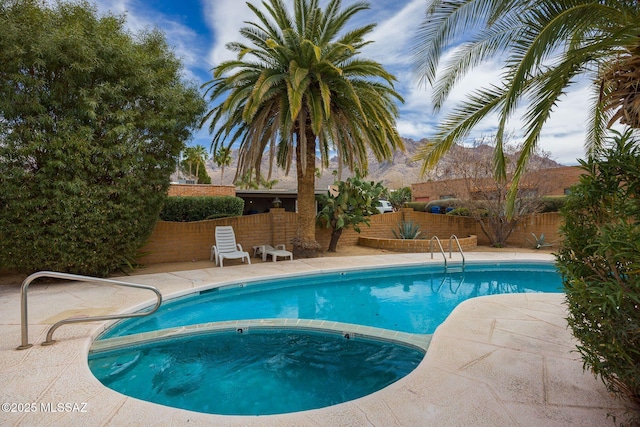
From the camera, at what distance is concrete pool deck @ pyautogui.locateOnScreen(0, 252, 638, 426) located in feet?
8.31

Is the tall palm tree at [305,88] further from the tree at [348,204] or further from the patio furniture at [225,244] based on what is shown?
the patio furniture at [225,244]

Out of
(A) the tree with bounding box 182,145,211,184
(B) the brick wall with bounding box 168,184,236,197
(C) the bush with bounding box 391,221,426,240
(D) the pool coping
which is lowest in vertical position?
(D) the pool coping

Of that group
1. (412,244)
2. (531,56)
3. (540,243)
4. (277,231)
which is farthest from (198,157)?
(531,56)

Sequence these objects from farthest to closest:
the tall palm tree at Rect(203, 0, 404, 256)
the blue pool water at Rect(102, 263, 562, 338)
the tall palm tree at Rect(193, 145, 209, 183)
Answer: the tall palm tree at Rect(193, 145, 209, 183) < the tall palm tree at Rect(203, 0, 404, 256) < the blue pool water at Rect(102, 263, 562, 338)

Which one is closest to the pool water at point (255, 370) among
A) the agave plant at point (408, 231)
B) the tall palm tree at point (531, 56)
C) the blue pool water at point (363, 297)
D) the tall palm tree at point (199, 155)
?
the blue pool water at point (363, 297)

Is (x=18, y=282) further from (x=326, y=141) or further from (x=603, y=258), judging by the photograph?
(x=603, y=258)

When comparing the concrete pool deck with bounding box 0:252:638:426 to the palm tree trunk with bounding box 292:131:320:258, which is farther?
the palm tree trunk with bounding box 292:131:320:258

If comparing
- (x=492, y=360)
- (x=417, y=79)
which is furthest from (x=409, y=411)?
(x=417, y=79)

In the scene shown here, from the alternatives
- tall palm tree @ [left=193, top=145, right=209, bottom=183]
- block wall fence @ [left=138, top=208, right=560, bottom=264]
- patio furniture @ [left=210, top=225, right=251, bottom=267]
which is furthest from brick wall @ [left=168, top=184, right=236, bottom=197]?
tall palm tree @ [left=193, top=145, right=209, bottom=183]

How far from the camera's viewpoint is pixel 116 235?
740cm

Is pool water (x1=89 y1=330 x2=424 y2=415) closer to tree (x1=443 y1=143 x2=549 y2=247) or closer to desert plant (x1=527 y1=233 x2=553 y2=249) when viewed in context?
tree (x1=443 y1=143 x2=549 y2=247)

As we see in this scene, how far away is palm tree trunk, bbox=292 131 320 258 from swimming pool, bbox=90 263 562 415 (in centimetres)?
218

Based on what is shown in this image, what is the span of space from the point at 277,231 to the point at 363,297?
5.16 metres

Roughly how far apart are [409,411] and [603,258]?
1786 mm
